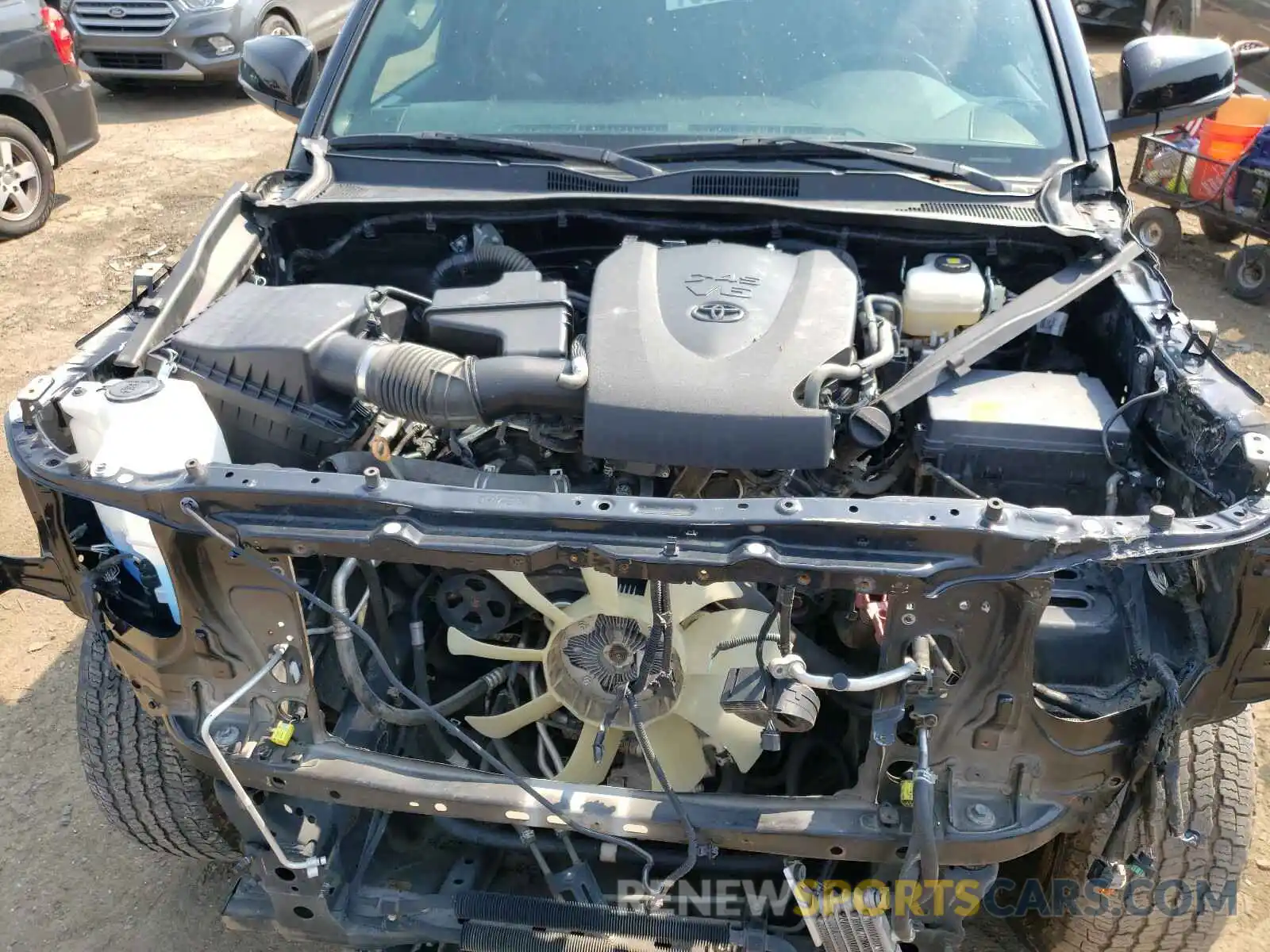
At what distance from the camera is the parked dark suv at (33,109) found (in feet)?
20.2

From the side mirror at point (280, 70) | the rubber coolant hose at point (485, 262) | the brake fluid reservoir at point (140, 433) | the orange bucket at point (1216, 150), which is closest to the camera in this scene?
the brake fluid reservoir at point (140, 433)

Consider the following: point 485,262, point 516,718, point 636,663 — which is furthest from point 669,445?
point 485,262

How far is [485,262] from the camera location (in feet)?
8.20

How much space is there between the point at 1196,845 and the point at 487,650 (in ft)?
4.70

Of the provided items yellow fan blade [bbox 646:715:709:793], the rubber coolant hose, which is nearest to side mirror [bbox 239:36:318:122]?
the rubber coolant hose

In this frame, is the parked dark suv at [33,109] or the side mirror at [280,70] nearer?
the side mirror at [280,70]

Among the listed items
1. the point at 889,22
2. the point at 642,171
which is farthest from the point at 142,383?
the point at 889,22

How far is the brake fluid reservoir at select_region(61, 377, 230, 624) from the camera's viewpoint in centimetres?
179

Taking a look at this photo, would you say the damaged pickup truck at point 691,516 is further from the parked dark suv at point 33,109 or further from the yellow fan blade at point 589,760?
the parked dark suv at point 33,109

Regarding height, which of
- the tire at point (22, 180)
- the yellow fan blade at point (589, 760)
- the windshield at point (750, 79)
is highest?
the windshield at point (750, 79)

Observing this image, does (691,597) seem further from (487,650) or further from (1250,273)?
(1250,273)

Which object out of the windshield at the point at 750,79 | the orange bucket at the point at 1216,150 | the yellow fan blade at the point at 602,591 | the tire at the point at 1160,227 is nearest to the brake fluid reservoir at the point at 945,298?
the windshield at the point at 750,79

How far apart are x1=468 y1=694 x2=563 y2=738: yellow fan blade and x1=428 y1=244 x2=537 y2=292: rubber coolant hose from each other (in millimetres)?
1023

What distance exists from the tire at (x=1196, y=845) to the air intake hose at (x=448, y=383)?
1283 mm
